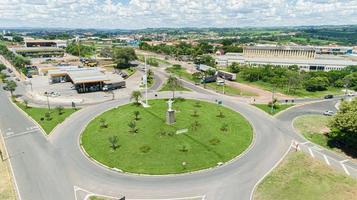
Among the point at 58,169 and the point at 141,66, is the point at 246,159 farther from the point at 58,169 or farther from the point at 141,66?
the point at 141,66

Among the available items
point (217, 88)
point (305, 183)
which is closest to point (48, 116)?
point (217, 88)

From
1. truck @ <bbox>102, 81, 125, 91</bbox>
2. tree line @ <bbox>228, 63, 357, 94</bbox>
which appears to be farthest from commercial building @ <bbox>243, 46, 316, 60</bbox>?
truck @ <bbox>102, 81, 125, 91</bbox>

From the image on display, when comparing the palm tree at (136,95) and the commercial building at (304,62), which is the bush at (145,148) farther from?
the commercial building at (304,62)

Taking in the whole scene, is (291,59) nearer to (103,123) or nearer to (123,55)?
(123,55)

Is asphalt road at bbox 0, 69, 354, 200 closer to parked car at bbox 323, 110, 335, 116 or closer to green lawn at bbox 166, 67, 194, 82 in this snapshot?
parked car at bbox 323, 110, 335, 116

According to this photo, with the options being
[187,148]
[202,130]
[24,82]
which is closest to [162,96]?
[202,130]

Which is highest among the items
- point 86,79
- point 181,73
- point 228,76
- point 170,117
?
point 86,79

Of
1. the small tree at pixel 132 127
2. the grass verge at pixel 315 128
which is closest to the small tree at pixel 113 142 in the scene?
the small tree at pixel 132 127

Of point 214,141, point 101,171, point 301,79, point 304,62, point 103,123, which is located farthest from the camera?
point 304,62
